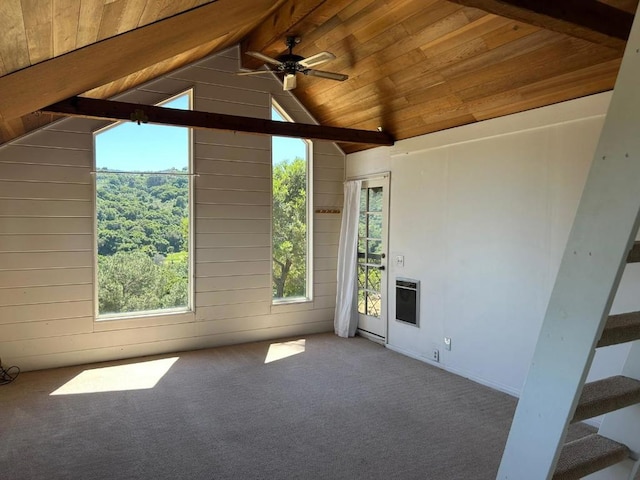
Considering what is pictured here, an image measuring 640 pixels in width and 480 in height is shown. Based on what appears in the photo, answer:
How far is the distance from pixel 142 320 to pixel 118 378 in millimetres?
880

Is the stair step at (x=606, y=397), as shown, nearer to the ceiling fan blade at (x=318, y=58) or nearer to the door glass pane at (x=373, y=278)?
the ceiling fan blade at (x=318, y=58)

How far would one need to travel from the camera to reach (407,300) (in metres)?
5.57

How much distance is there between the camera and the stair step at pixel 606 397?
1311mm

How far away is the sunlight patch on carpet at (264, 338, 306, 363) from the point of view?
5461 millimetres

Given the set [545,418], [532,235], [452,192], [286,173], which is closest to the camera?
[545,418]

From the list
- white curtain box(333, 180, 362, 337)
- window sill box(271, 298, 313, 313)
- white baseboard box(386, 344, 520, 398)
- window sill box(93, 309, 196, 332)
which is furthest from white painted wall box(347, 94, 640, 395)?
window sill box(93, 309, 196, 332)

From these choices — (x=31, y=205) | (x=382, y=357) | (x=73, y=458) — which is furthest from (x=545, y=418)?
(x=31, y=205)

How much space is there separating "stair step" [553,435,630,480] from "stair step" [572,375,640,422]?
0.56 feet

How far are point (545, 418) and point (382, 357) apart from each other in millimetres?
4308

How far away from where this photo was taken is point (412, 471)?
2998 millimetres

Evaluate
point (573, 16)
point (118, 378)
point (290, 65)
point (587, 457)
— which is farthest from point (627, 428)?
Answer: point (118, 378)

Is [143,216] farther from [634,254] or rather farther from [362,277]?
[634,254]

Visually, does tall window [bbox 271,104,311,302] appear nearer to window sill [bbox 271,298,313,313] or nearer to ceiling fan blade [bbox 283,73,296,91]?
window sill [bbox 271,298,313,313]

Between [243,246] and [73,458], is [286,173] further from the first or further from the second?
[73,458]
